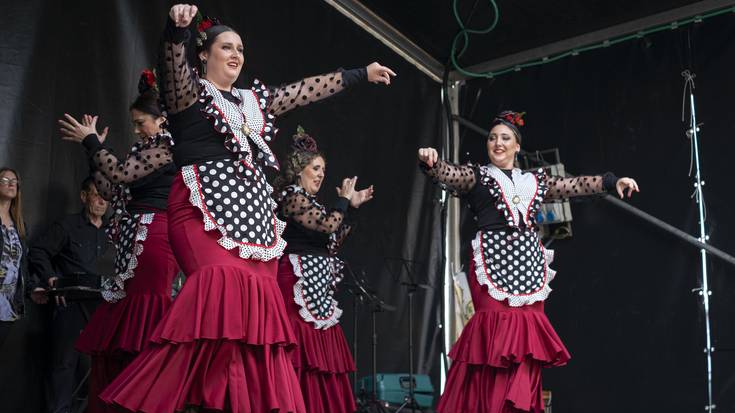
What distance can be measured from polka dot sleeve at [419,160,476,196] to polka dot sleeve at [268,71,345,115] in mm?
1141

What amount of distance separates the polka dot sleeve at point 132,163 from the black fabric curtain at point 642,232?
4207mm

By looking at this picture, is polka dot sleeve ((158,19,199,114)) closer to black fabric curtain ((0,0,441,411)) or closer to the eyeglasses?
the eyeglasses

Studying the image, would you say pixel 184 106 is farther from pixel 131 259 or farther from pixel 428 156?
pixel 428 156

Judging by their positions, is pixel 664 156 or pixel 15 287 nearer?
pixel 15 287

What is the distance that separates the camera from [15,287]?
146 inches

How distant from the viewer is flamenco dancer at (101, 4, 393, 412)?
7.18ft

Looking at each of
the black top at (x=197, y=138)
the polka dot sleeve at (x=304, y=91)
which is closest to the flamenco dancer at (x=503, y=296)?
the polka dot sleeve at (x=304, y=91)

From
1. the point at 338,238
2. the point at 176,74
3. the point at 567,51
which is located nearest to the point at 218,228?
the point at 176,74

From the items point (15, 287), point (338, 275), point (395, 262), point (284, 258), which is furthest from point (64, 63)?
point (395, 262)

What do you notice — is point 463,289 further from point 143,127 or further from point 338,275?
point 143,127

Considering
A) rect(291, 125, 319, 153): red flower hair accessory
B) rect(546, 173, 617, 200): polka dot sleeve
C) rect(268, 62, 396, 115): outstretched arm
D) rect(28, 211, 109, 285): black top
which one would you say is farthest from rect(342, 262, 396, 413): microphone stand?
rect(268, 62, 396, 115): outstretched arm

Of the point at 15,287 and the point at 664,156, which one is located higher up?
the point at 664,156

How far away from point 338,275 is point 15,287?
1.82 m

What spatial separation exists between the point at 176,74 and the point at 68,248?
2122 millimetres
